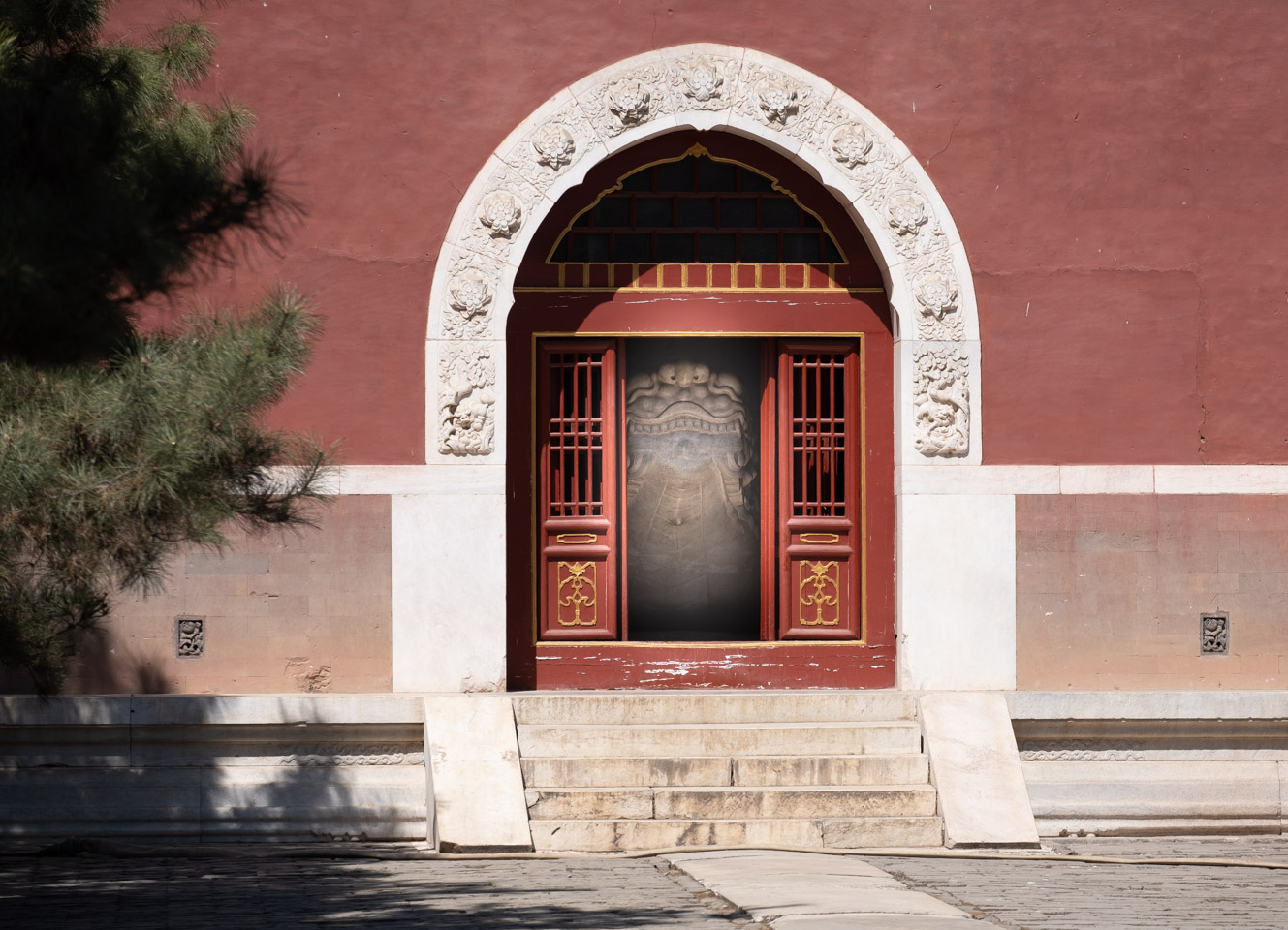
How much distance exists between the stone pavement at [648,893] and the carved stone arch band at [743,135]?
2.24 meters

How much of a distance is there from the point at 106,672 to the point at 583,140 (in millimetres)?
3597

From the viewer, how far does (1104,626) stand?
8789mm

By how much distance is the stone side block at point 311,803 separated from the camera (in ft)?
26.8

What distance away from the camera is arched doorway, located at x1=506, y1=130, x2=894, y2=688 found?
9.01 metres

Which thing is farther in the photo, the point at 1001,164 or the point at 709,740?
the point at 1001,164

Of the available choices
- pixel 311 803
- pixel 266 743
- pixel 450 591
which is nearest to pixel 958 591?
pixel 450 591

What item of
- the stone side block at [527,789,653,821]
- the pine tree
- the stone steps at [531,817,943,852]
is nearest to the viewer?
the pine tree

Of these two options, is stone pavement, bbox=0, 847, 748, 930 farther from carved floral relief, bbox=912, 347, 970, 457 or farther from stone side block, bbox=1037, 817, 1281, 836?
carved floral relief, bbox=912, 347, 970, 457

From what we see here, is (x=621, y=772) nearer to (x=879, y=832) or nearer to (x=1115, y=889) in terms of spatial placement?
(x=879, y=832)

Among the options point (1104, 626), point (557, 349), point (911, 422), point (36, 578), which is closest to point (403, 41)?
point (557, 349)

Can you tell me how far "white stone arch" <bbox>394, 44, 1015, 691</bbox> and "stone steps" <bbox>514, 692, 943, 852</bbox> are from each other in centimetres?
55

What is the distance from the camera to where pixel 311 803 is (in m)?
8.21

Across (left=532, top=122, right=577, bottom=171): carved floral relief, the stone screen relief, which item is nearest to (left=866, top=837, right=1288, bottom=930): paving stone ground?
the stone screen relief

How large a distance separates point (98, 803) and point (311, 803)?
1.02m
